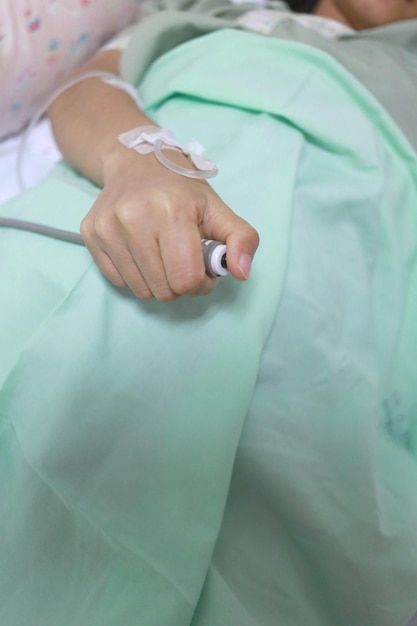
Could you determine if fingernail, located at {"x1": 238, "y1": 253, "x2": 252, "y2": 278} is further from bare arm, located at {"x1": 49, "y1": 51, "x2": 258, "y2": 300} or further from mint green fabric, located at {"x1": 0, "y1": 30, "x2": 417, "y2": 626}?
mint green fabric, located at {"x1": 0, "y1": 30, "x2": 417, "y2": 626}

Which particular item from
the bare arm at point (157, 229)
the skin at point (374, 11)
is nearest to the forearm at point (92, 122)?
the bare arm at point (157, 229)

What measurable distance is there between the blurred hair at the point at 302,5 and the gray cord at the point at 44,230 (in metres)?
0.89

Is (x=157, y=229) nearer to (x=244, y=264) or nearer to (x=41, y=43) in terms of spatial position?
→ (x=244, y=264)

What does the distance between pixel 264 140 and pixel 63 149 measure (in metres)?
0.30

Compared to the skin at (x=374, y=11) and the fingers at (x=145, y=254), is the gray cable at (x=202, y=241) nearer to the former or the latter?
the fingers at (x=145, y=254)

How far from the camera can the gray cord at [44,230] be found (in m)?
0.58

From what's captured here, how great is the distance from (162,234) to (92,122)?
0.34 m

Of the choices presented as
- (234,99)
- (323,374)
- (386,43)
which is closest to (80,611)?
(323,374)

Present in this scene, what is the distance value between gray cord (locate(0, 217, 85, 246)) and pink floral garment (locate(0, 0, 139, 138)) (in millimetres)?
378

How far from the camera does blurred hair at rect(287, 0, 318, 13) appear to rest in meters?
1.15

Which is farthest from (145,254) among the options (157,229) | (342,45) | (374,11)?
(374,11)

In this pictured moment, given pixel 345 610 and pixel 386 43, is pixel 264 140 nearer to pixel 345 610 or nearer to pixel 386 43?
pixel 386 43

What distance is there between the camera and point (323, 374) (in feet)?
1.89

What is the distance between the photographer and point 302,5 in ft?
3.80
